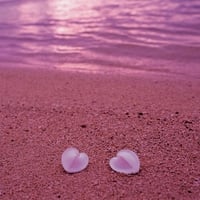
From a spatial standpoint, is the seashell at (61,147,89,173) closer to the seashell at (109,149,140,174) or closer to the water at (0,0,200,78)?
the seashell at (109,149,140,174)

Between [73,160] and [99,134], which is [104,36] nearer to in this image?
[99,134]

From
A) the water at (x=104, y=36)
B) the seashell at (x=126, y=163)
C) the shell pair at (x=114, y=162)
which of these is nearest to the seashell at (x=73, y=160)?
the shell pair at (x=114, y=162)

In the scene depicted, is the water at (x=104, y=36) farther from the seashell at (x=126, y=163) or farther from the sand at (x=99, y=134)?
the seashell at (x=126, y=163)

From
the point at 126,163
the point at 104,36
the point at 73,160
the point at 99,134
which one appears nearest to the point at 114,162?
the point at 126,163

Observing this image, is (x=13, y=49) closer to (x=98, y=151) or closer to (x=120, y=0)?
(x=120, y=0)

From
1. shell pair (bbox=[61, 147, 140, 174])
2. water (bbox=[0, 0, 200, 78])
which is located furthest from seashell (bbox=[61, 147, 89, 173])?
water (bbox=[0, 0, 200, 78])

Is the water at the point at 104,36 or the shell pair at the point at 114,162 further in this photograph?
the water at the point at 104,36
